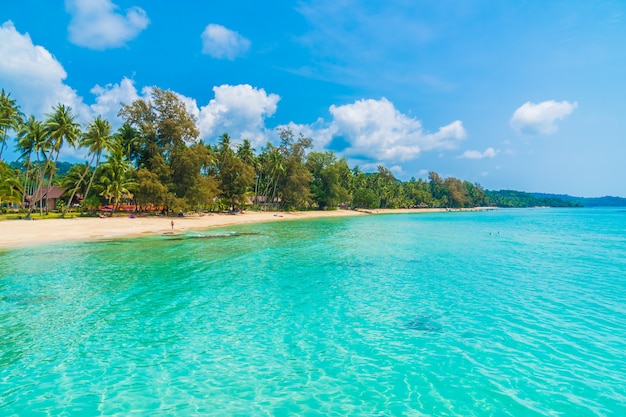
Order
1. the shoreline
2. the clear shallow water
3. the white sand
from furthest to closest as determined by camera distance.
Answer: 1. the white sand
2. the shoreline
3. the clear shallow water

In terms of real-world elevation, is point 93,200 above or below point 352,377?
above

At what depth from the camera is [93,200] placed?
52.3 metres

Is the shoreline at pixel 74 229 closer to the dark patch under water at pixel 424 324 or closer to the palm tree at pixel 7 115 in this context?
the palm tree at pixel 7 115

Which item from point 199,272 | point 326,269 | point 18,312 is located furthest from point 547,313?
point 18,312

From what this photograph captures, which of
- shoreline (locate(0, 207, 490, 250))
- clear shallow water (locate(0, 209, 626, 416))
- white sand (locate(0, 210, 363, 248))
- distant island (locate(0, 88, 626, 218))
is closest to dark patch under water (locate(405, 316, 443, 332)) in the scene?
clear shallow water (locate(0, 209, 626, 416))

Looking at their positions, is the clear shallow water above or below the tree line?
below

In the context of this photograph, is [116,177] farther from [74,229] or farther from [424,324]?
[424,324]

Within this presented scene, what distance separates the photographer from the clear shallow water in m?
6.79

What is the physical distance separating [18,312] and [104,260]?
10.8 metres

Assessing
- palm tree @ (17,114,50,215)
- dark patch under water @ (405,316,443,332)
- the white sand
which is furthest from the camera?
palm tree @ (17,114,50,215)

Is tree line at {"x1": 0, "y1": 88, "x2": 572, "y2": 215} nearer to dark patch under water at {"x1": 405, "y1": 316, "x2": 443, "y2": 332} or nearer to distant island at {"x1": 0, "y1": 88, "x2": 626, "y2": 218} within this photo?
distant island at {"x1": 0, "y1": 88, "x2": 626, "y2": 218}

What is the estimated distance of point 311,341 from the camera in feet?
31.6

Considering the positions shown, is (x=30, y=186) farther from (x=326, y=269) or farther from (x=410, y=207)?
(x=410, y=207)

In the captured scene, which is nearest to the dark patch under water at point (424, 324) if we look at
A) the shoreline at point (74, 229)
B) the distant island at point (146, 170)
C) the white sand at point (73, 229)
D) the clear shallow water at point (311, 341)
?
the clear shallow water at point (311, 341)
